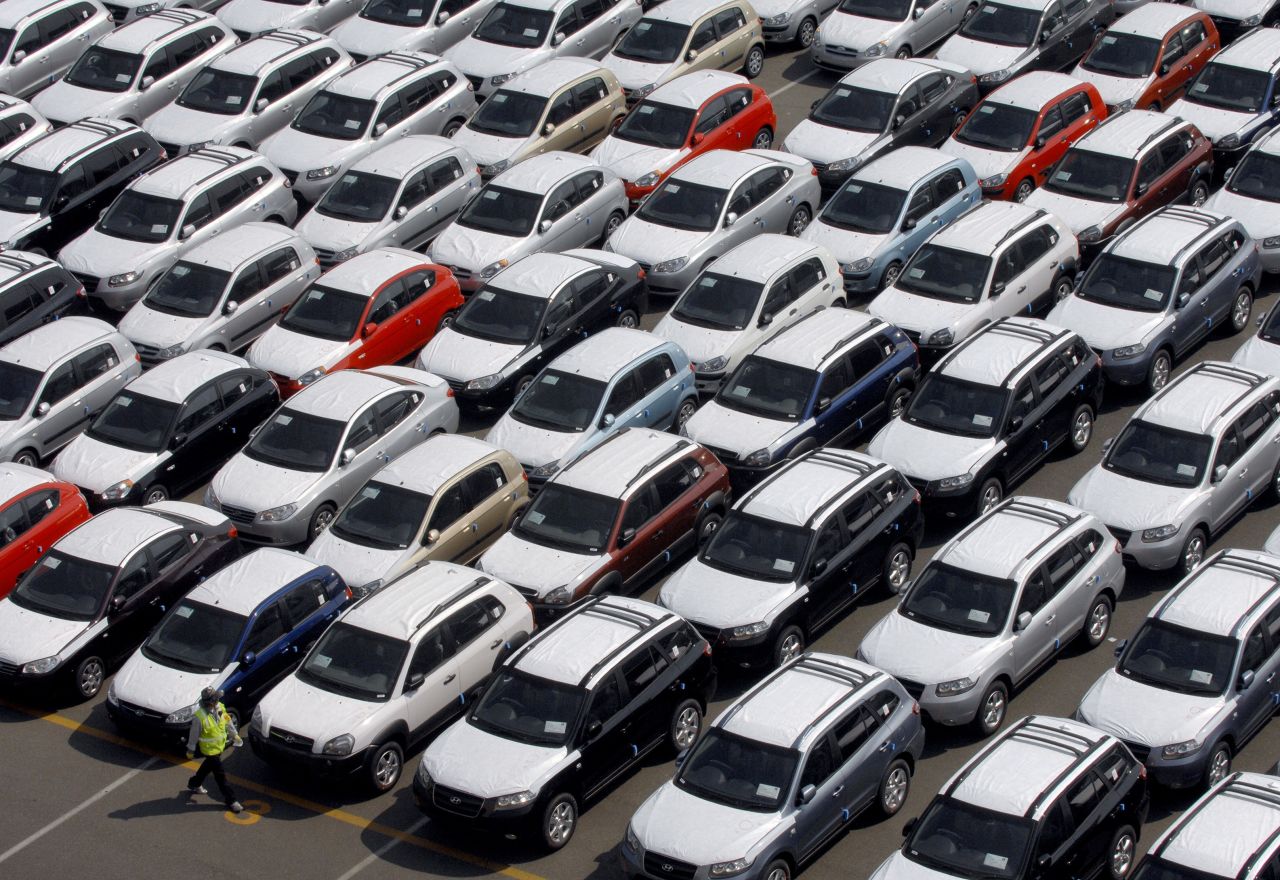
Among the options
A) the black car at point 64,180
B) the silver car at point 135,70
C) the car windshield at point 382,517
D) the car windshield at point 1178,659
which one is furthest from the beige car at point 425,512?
the silver car at point 135,70

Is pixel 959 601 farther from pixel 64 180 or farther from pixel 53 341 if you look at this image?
pixel 64 180

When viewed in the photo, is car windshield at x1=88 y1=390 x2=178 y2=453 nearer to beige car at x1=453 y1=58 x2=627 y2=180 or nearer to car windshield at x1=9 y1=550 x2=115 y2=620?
car windshield at x1=9 y1=550 x2=115 y2=620

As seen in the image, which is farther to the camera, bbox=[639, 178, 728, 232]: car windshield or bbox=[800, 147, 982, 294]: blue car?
bbox=[639, 178, 728, 232]: car windshield

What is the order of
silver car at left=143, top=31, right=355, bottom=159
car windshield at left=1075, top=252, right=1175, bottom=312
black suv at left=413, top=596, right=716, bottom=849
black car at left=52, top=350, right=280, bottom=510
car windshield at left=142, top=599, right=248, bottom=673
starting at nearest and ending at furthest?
black suv at left=413, top=596, right=716, bottom=849 < car windshield at left=142, top=599, right=248, bottom=673 < black car at left=52, top=350, right=280, bottom=510 < car windshield at left=1075, top=252, right=1175, bottom=312 < silver car at left=143, top=31, right=355, bottom=159

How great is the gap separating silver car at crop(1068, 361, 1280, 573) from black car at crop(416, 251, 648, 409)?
7.98 metres

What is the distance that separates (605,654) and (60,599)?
7.18 meters

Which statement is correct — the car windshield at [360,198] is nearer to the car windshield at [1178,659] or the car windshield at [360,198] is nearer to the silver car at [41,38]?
the silver car at [41,38]

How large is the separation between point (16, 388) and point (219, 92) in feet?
30.4

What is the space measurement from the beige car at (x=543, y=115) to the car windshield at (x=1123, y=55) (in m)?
8.27

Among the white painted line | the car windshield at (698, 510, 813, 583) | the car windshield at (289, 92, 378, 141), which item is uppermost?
the car windshield at (289, 92, 378, 141)

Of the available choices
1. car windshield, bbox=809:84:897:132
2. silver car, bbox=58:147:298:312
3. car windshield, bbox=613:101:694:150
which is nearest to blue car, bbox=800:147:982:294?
car windshield, bbox=809:84:897:132

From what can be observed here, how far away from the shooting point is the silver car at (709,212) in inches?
1233

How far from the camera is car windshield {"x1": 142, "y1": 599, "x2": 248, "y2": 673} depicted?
23.6m

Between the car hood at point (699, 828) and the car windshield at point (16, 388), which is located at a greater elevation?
the car windshield at point (16, 388)
